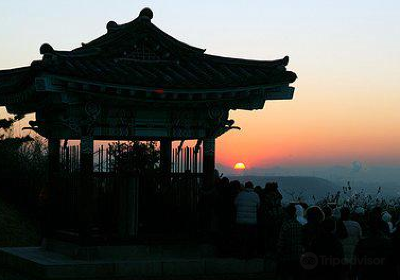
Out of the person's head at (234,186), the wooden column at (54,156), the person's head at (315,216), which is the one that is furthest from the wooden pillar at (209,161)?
the person's head at (315,216)

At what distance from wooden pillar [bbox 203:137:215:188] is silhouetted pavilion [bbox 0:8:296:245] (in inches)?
1.0

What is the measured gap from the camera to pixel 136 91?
66.8 feet

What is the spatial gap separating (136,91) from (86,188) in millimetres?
2627

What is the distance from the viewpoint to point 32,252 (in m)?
22.3

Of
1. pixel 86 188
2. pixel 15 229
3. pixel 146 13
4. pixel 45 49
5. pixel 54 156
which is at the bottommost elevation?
pixel 15 229

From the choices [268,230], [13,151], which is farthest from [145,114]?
[13,151]

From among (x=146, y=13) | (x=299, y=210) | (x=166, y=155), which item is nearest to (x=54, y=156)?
(x=166, y=155)

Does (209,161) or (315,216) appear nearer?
(315,216)

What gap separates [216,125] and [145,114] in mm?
1878

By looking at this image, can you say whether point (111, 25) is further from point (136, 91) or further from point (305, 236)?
point (305, 236)

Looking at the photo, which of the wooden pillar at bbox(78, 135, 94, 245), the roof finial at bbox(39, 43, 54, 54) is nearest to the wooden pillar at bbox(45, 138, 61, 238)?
the wooden pillar at bbox(78, 135, 94, 245)

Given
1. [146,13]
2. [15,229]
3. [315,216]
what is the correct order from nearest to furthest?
[315,216]
[146,13]
[15,229]

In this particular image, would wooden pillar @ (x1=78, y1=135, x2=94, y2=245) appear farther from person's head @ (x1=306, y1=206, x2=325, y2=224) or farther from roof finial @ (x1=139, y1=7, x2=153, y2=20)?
person's head @ (x1=306, y1=206, x2=325, y2=224)

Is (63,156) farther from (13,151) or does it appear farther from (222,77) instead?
(13,151)
